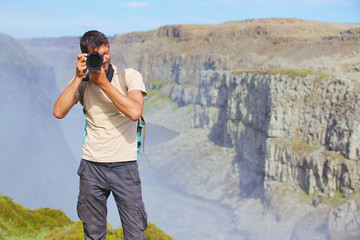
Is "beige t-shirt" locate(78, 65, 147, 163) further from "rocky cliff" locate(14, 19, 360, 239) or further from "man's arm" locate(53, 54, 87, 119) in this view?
"rocky cliff" locate(14, 19, 360, 239)

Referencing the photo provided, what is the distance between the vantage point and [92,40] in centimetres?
448

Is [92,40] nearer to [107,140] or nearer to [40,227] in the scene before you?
[107,140]

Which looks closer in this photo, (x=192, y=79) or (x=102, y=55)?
(x=102, y=55)

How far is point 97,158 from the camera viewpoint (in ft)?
15.2

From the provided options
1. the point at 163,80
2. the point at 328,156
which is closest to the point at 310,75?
the point at 328,156

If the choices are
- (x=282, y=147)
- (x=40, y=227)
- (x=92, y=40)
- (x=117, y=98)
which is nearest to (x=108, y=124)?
(x=117, y=98)

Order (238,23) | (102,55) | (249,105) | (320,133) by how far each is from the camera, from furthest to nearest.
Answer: (238,23) < (249,105) < (320,133) < (102,55)

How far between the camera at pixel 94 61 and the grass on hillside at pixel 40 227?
12.1 feet

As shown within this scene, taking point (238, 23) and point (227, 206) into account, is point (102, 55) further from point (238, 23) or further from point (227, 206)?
point (238, 23)

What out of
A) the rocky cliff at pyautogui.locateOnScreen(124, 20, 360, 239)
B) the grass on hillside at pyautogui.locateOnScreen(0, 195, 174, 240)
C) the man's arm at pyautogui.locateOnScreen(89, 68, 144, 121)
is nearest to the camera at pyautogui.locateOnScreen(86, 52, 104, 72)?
the man's arm at pyautogui.locateOnScreen(89, 68, 144, 121)

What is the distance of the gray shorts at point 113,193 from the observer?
4.70m

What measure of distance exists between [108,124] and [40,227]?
16.0ft

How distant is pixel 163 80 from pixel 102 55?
13093 cm

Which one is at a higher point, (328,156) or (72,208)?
(328,156)
